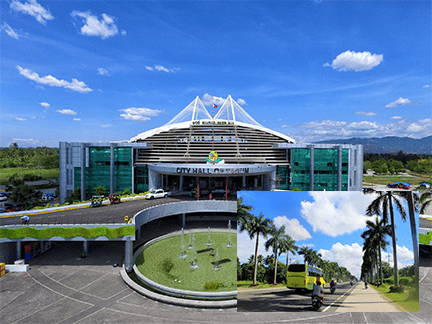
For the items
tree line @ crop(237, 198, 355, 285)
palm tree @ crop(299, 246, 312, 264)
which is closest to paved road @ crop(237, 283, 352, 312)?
tree line @ crop(237, 198, 355, 285)

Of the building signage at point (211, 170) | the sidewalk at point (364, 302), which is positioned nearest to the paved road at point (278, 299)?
the sidewalk at point (364, 302)

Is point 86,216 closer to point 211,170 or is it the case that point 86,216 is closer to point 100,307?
point 100,307

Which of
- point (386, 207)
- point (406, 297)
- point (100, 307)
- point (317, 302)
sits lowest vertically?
point (100, 307)

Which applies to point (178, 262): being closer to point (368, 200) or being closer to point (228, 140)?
point (368, 200)

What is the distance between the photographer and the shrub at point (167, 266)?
90.7ft

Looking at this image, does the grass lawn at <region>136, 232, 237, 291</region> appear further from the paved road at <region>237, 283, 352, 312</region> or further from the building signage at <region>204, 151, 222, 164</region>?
the building signage at <region>204, 151, 222, 164</region>

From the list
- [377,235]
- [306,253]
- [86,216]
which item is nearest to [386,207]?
[377,235]

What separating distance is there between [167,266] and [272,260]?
47.9 ft

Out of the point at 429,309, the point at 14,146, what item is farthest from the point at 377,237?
the point at 14,146

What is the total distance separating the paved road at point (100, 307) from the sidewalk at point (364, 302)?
2.93 meters

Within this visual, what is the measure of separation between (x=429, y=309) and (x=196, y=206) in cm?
3093

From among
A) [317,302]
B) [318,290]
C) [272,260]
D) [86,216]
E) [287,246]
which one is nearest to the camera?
[317,302]

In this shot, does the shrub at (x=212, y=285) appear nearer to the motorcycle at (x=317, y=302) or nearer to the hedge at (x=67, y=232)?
the motorcycle at (x=317, y=302)

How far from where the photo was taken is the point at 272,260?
18.8m
